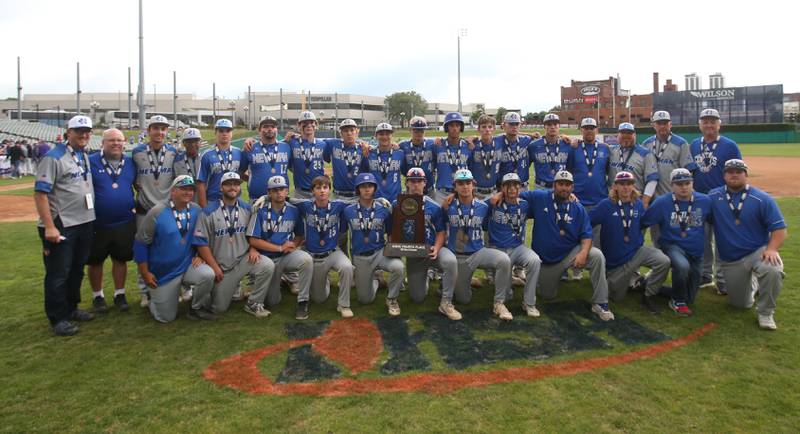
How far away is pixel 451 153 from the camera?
6.87m

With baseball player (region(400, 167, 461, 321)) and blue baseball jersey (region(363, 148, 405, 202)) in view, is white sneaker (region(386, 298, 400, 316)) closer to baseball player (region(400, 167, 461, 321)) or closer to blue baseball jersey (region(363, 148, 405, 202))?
baseball player (region(400, 167, 461, 321))

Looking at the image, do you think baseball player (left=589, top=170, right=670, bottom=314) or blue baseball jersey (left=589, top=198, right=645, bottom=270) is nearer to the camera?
baseball player (left=589, top=170, right=670, bottom=314)

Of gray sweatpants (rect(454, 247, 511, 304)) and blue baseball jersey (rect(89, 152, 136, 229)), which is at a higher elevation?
blue baseball jersey (rect(89, 152, 136, 229))

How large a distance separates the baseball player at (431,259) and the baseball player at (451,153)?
69cm

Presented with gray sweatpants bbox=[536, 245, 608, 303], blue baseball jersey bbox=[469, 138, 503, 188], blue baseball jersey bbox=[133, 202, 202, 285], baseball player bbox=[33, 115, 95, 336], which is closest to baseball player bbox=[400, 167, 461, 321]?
blue baseball jersey bbox=[469, 138, 503, 188]

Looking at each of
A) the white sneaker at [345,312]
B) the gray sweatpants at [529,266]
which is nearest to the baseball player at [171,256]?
the white sneaker at [345,312]

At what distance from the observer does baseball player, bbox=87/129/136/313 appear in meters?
5.73

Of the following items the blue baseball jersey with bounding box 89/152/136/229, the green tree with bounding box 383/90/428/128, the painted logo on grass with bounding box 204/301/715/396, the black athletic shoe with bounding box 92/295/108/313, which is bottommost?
the painted logo on grass with bounding box 204/301/715/396

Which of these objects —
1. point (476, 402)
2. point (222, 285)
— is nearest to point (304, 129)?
point (222, 285)

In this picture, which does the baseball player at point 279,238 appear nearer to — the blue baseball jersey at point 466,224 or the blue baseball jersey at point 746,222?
the blue baseball jersey at point 466,224

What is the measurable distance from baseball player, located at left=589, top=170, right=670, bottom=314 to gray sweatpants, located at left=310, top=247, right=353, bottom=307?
311cm

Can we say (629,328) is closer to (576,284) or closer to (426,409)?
(576,284)

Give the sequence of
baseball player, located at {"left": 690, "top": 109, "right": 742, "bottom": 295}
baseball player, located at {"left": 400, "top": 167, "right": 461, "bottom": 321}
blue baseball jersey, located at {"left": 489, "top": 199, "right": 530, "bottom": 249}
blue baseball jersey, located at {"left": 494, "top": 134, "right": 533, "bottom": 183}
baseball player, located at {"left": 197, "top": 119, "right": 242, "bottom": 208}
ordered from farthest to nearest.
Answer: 1. blue baseball jersey, located at {"left": 494, "top": 134, "right": 533, "bottom": 183}
2. baseball player, located at {"left": 690, "top": 109, "right": 742, "bottom": 295}
3. baseball player, located at {"left": 197, "top": 119, "right": 242, "bottom": 208}
4. blue baseball jersey, located at {"left": 489, "top": 199, "right": 530, "bottom": 249}
5. baseball player, located at {"left": 400, "top": 167, "right": 461, "bottom": 321}

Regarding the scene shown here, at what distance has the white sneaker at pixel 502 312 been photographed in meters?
5.67
